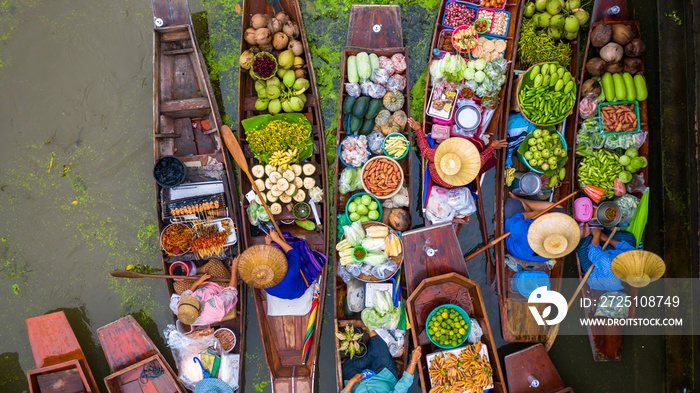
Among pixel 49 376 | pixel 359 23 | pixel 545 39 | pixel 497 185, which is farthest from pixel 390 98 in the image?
pixel 49 376

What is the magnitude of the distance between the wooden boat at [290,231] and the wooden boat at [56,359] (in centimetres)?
222

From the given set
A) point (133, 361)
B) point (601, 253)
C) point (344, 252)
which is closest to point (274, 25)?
point (344, 252)

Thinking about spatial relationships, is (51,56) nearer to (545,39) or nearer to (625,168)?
(545,39)

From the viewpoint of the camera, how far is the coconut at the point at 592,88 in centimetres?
409

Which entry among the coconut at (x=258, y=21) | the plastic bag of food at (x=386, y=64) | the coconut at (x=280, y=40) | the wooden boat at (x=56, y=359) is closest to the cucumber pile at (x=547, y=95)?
the plastic bag of food at (x=386, y=64)

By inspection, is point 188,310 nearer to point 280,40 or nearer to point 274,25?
point 280,40

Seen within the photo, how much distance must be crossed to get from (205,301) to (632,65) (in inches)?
221

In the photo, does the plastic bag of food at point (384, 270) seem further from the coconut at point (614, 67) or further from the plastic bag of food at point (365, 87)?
the coconut at point (614, 67)

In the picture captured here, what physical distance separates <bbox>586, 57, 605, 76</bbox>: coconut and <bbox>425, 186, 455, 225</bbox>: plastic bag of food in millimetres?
2349

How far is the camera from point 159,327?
15.5ft

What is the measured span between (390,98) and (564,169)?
2285 mm

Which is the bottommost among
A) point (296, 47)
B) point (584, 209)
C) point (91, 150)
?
point (584, 209)

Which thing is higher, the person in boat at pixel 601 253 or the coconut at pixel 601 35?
the coconut at pixel 601 35

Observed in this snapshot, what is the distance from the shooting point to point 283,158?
3.87 meters
